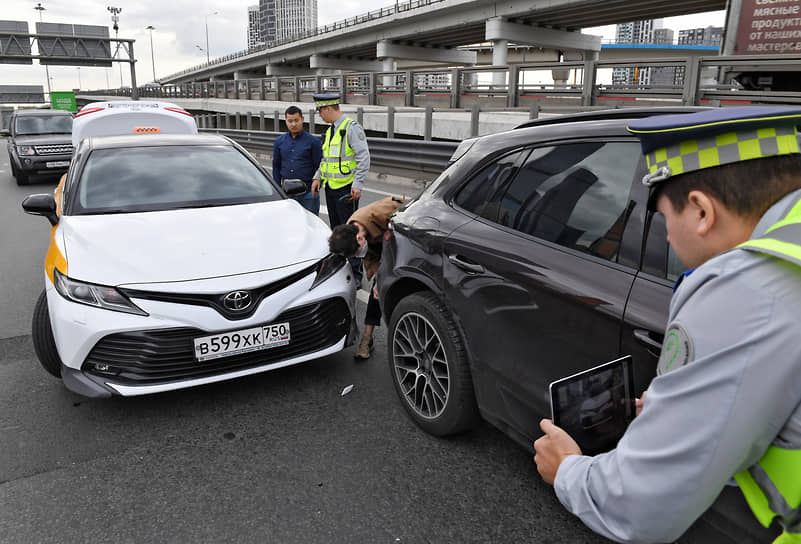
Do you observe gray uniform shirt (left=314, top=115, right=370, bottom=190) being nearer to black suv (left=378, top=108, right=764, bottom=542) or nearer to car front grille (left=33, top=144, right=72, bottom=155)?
black suv (left=378, top=108, right=764, bottom=542)

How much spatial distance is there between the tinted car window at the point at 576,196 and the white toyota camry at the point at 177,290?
1461 millimetres

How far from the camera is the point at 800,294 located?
0.92 m

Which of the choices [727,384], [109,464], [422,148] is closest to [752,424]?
[727,384]

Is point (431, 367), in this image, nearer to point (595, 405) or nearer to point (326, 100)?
point (595, 405)

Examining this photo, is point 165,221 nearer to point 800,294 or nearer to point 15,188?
point 800,294

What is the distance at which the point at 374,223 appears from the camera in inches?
167

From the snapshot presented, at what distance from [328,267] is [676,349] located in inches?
117

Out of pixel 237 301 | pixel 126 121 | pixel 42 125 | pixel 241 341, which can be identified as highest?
pixel 126 121

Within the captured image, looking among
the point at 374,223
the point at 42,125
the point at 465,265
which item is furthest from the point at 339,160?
the point at 42,125

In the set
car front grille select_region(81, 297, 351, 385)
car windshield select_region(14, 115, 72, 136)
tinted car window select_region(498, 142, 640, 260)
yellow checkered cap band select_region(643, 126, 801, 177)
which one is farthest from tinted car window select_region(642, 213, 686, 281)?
car windshield select_region(14, 115, 72, 136)

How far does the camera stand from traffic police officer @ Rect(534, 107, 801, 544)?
0.94 meters

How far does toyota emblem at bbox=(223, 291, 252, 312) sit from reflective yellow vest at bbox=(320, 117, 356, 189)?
358cm

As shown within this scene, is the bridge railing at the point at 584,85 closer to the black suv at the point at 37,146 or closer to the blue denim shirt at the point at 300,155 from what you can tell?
the blue denim shirt at the point at 300,155

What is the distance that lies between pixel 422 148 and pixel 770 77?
21.4ft
